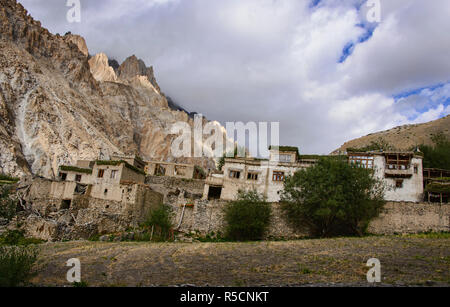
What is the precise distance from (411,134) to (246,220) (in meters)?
73.8

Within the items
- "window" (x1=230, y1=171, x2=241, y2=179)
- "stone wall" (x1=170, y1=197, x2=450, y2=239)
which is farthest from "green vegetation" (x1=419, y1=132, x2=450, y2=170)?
"window" (x1=230, y1=171, x2=241, y2=179)

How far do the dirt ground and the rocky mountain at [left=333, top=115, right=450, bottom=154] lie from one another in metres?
60.0

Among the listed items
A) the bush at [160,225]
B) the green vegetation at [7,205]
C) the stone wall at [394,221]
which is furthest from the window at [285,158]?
the green vegetation at [7,205]

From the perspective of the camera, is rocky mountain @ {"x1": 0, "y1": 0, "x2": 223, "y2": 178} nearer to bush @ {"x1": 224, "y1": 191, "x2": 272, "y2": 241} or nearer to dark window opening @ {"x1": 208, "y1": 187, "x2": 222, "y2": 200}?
dark window opening @ {"x1": 208, "y1": 187, "x2": 222, "y2": 200}

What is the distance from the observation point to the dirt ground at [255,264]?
49.3 ft

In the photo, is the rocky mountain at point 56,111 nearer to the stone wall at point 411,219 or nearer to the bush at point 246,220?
the bush at point 246,220

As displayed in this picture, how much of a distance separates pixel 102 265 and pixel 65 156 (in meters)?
56.4

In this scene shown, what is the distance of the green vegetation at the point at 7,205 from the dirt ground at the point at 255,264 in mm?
10262

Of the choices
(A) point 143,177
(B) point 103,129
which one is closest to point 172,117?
(B) point 103,129

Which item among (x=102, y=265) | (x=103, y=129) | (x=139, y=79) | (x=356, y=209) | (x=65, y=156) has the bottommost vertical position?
(x=102, y=265)

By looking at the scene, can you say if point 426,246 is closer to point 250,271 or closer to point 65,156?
point 250,271

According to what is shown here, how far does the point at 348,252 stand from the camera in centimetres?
2148

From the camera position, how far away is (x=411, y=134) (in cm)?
Result: 9031
